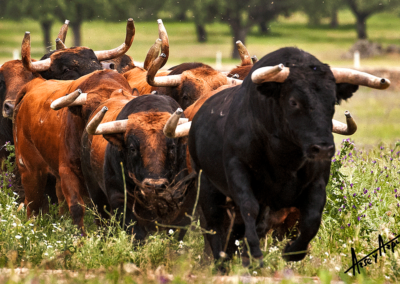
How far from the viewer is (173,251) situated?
5797mm

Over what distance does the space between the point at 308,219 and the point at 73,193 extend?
313 cm

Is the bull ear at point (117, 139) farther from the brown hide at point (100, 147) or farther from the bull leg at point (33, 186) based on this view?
the bull leg at point (33, 186)

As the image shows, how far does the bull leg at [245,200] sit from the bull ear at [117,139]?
1.36 metres

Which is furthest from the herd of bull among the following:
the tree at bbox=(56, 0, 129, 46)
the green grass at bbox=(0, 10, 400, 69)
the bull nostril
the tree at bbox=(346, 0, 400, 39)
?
the tree at bbox=(346, 0, 400, 39)

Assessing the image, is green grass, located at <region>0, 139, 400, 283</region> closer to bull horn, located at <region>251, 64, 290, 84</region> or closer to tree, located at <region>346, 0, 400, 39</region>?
bull horn, located at <region>251, 64, 290, 84</region>

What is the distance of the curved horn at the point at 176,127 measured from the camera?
580 cm

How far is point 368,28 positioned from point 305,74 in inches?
2339

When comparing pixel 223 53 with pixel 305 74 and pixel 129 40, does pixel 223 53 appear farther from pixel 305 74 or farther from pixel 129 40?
pixel 305 74

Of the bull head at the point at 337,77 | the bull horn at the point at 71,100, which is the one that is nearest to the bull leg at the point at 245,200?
the bull head at the point at 337,77

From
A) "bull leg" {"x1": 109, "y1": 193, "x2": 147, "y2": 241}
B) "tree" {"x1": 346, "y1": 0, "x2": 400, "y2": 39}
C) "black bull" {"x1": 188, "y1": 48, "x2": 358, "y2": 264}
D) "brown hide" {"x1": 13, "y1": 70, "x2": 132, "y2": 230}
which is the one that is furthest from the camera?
"tree" {"x1": 346, "y1": 0, "x2": 400, "y2": 39}

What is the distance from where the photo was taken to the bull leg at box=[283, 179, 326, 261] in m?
5.05

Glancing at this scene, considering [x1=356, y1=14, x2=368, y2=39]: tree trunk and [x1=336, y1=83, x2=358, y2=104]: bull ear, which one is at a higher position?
[x1=336, y1=83, x2=358, y2=104]: bull ear

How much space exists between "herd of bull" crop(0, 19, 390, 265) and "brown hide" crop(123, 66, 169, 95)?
112 millimetres

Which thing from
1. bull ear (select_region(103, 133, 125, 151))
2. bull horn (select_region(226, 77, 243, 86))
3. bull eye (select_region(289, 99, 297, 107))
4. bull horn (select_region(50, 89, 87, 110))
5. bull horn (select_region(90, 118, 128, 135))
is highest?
bull eye (select_region(289, 99, 297, 107))
